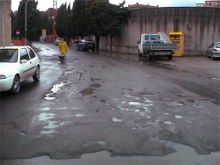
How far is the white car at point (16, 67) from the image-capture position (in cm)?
1277

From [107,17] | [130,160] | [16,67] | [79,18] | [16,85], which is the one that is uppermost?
[79,18]

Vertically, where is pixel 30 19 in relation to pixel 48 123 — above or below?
above

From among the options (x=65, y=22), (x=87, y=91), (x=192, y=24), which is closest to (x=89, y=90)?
(x=87, y=91)

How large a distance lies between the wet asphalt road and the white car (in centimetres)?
39

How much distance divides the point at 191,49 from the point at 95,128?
3635cm

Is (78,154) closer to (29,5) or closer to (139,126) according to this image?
(139,126)

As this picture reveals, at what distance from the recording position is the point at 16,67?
13797 mm

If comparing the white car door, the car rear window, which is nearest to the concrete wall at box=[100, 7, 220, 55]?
the white car door

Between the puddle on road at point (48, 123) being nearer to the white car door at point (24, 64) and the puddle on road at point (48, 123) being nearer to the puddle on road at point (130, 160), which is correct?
the puddle on road at point (130, 160)

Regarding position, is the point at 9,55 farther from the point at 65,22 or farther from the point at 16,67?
the point at 65,22

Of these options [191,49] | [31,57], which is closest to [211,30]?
[191,49]

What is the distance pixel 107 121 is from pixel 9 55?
6.69 metres

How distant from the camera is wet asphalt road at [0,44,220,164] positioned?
277 inches

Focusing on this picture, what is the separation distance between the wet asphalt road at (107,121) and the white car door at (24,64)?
50 cm
